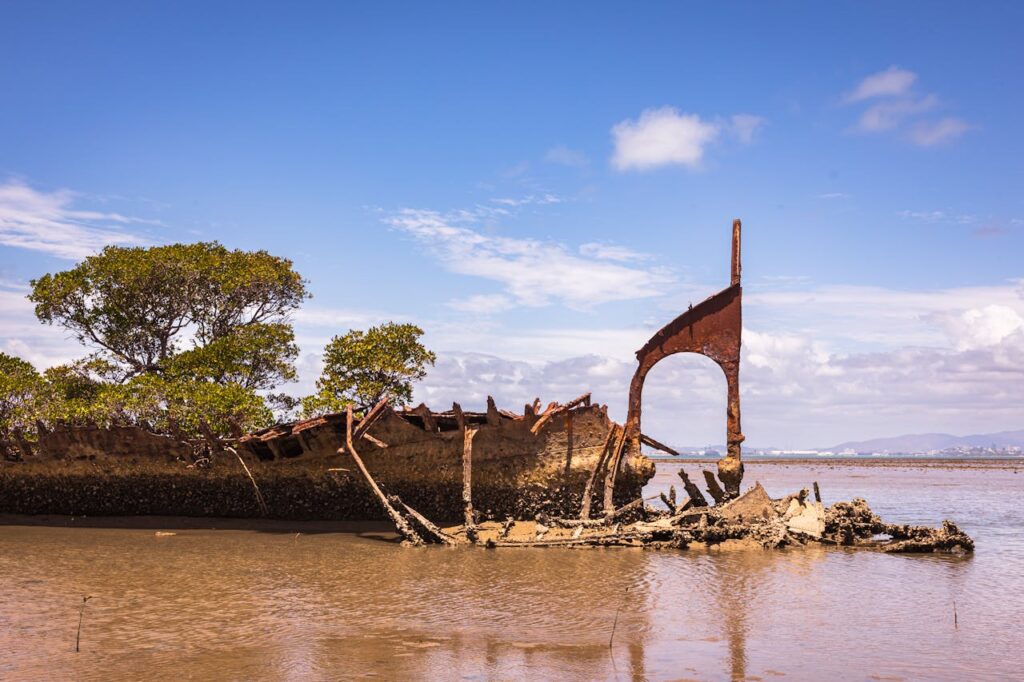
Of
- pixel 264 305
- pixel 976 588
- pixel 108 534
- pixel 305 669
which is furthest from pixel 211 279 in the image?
pixel 976 588

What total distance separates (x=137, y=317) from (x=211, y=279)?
2572mm

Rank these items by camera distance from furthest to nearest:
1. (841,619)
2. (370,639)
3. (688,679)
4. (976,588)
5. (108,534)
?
1. (108,534)
2. (976,588)
3. (841,619)
4. (370,639)
5. (688,679)

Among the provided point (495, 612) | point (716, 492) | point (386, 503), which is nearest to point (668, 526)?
point (716, 492)

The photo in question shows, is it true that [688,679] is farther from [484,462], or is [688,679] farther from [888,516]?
[888,516]

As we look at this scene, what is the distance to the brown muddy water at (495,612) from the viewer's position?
8.34 metres

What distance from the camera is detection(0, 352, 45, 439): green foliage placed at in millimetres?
23391

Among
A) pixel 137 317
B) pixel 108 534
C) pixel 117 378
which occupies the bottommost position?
pixel 108 534

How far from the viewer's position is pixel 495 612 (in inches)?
424

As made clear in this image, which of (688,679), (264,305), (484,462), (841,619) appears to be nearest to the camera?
(688,679)

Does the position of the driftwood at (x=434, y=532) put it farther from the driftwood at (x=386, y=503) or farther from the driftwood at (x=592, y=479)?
the driftwood at (x=592, y=479)

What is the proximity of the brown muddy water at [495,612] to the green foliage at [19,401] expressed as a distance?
24.8 feet

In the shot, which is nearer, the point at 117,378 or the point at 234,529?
the point at 234,529

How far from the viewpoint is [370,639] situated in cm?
935

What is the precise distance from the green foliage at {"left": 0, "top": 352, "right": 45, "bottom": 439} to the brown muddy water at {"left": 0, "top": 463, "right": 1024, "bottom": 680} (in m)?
7.55
